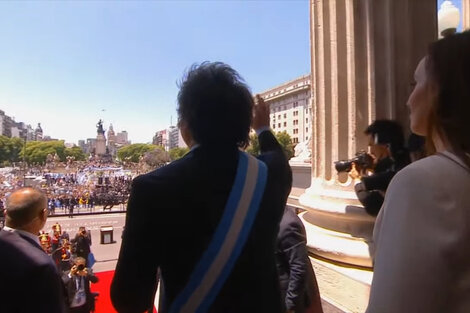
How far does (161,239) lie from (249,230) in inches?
13.2

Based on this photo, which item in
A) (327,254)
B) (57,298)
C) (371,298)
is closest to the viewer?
(371,298)

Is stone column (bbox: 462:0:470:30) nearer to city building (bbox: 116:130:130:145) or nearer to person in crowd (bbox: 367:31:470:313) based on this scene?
person in crowd (bbox: 367:31:470:313)

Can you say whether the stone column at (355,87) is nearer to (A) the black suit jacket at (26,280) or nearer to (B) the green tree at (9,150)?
(A) the black suit jacket at (26,280)

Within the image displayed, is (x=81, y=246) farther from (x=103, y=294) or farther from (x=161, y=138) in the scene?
(x=161, y=138)

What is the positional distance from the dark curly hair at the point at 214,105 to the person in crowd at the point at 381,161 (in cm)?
138

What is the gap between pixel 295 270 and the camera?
2.40 metres

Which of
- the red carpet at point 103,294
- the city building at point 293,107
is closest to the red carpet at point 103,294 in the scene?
the red carpet at point 103,294

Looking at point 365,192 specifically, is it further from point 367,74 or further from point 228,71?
point 228,71

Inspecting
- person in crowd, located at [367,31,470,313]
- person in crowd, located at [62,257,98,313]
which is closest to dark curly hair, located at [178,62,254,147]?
person in crowd, located at [367,31,470,313]

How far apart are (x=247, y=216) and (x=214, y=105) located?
47cm

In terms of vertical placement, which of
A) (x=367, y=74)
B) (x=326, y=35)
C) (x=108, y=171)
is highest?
(x=326, y=35)

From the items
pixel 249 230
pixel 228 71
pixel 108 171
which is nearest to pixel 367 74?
pixel 228 71

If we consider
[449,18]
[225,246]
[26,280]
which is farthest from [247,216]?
[449,18]

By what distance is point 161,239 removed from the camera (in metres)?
1.15
